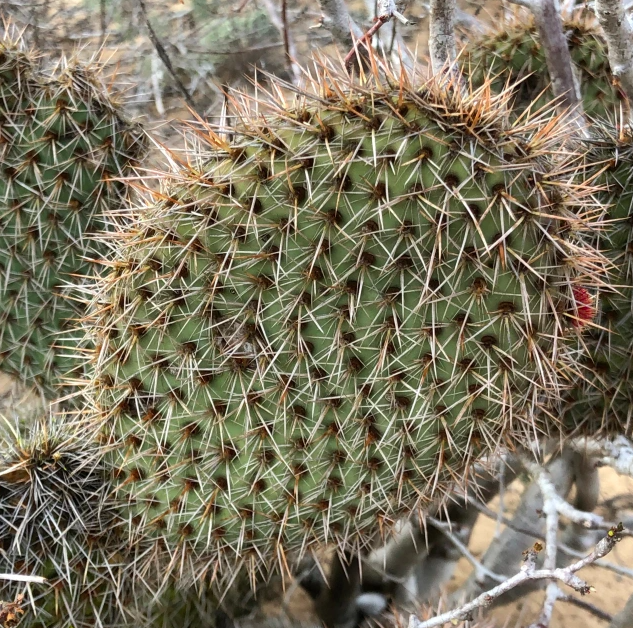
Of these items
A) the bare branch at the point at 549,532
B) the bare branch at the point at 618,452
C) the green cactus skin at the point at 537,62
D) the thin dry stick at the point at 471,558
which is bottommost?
the thin dry stick at the point at 471,558

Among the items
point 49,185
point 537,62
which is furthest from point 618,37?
point 49,185

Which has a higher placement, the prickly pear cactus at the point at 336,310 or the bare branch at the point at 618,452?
the prickly pear cactus at the point at 336,310

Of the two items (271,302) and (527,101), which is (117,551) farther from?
(527,101)

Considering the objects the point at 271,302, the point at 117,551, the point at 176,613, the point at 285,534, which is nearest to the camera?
the point at 271,302

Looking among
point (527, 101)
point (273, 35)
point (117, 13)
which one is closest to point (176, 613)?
point (527, 101)

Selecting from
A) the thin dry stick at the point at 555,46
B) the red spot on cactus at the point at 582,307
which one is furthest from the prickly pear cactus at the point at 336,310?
the thin dry stick at the point at 555,46

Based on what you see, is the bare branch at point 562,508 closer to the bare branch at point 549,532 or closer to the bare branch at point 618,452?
the bare branch at point 549,532

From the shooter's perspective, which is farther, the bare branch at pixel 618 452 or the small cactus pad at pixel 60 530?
the bare branch at pixel 618 452

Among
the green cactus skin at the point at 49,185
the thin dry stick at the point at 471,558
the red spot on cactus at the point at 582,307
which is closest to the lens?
the red spot on cactus at the point at 582,307
